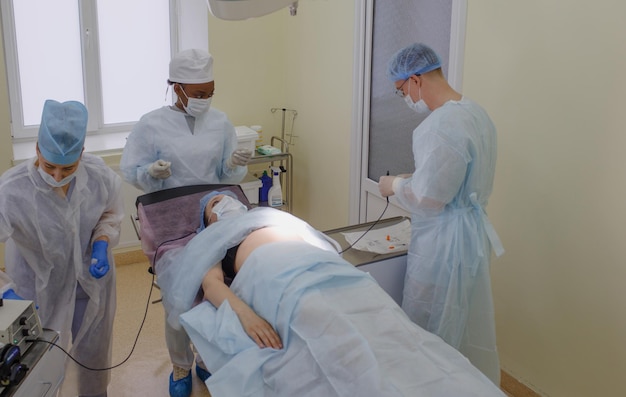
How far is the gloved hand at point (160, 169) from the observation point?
2383 millimetres

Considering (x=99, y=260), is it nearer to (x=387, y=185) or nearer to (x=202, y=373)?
(x=202, y=373)

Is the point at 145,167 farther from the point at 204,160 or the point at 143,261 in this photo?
the point at 143,261

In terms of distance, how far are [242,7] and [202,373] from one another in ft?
5.72

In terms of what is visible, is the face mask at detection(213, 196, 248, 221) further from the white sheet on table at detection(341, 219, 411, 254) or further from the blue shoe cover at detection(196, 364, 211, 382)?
the blue shoe cover at detection(196, 364, 211, 382)

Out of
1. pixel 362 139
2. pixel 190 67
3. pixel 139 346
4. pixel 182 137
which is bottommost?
pixel 139 346

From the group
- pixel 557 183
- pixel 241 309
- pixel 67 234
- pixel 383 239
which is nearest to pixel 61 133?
pixel 67 234

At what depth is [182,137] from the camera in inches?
99.7

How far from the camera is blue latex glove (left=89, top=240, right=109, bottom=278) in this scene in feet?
6.61

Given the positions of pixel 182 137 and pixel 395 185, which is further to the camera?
pixel 182 137

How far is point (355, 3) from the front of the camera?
3193mm

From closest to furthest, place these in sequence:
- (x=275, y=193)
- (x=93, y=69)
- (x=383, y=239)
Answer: (x=383, y=239) < (x=275, y=193) < (x=93, y=69)

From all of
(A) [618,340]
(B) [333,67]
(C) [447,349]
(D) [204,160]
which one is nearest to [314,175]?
(B) [333,67]

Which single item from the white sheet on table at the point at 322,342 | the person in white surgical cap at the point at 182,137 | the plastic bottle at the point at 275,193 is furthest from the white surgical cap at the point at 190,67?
the plastic bottle at the point at 275,193

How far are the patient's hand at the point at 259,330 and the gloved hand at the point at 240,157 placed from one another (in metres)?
0.91
